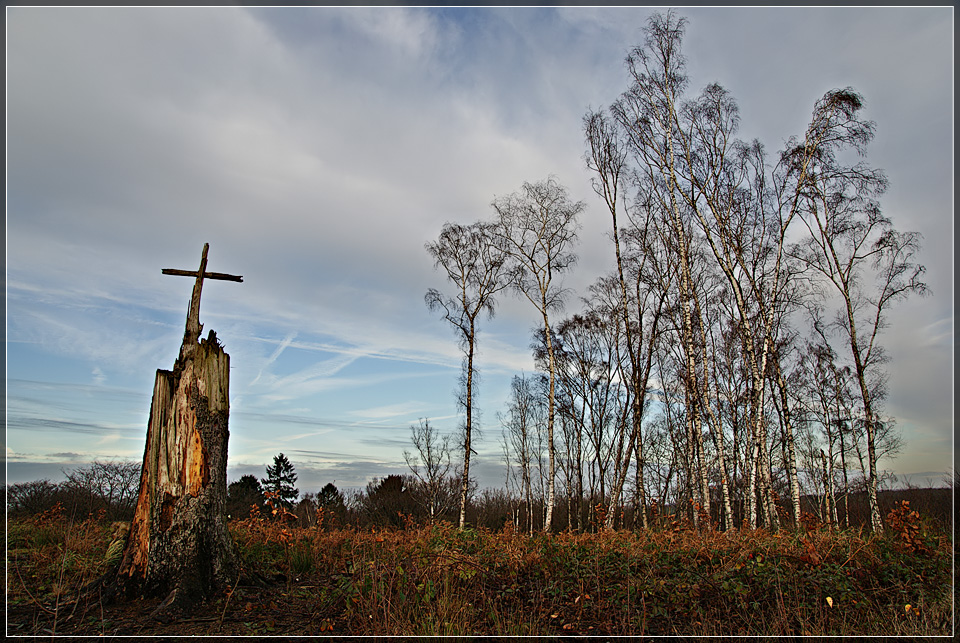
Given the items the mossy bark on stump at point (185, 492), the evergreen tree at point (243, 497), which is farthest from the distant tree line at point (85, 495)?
the mossy bark on stump at point (185, 492)

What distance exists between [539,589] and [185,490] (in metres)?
3.60

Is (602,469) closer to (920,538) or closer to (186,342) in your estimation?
(920,538)

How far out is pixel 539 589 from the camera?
202 inches

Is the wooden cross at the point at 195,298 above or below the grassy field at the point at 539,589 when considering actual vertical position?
above

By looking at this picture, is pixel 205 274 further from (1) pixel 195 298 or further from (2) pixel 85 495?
(2) pixel 85 495

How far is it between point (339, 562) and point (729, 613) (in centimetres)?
421

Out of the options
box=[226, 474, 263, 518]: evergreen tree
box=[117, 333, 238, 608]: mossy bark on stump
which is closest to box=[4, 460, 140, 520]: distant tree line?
box=[226, 474, 263, 518]: evergreen tree

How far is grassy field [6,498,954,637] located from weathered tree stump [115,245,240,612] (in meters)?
0.24

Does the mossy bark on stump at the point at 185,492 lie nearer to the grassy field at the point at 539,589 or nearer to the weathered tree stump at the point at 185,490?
the weathered tree stump at the point at 185,490

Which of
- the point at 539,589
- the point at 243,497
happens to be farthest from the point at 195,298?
the point at 243,497

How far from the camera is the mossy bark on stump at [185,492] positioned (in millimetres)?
4742

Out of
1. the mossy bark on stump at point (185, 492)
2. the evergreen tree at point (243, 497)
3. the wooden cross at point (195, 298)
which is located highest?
the wooden cross at point (195, 298)

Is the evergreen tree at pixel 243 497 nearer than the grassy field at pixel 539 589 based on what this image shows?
No

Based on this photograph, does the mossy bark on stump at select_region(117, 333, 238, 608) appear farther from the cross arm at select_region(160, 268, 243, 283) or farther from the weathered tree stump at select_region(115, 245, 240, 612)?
the cross arm at select_region(160, 268, 243, 283)
